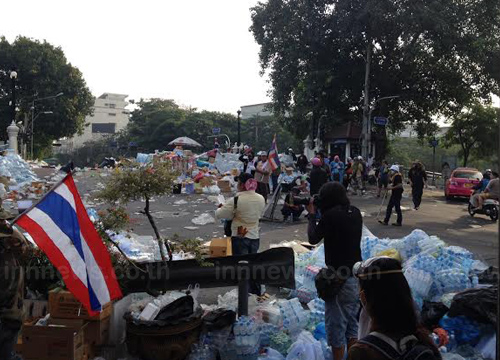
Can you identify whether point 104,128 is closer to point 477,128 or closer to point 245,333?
point 477,128

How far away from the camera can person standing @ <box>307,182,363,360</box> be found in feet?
13.0

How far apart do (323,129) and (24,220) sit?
2941cm

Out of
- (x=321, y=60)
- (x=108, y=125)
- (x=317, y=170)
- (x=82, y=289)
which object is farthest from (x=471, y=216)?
(x=108, y=125)

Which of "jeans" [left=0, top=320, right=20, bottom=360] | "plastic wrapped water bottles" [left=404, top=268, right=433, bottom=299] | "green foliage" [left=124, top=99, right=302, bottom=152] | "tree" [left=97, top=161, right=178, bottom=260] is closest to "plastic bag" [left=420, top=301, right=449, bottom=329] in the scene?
"plastic wrapped water bottles" [left=404, top=268, right=433, bottom=299]

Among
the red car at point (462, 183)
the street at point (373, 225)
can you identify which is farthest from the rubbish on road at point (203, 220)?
the red car at point (462, 183)

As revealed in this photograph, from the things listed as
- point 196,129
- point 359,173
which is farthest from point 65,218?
point 196,129

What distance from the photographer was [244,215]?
583 cm

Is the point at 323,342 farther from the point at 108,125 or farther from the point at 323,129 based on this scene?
the point at 108,125

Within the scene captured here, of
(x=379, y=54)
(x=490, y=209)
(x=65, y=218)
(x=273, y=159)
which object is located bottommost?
(x=490, y=209)

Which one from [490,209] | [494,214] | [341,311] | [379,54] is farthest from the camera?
[379,54]

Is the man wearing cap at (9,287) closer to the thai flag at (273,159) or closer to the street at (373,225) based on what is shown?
the street at (373,225)

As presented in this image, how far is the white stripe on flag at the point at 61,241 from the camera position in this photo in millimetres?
3394

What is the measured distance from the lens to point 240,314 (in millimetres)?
4906

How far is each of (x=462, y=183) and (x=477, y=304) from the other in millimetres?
17089
